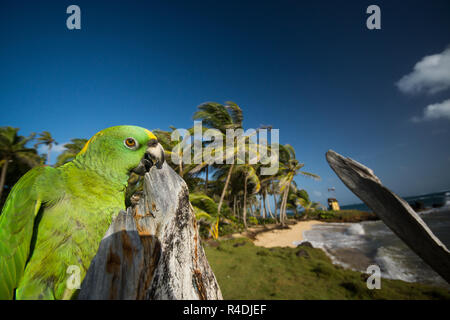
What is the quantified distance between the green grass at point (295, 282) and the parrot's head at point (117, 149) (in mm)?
4670

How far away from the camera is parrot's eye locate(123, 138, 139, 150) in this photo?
1.96m

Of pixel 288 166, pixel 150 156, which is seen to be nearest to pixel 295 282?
pixel 150 156

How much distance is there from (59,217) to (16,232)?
0.88 feet

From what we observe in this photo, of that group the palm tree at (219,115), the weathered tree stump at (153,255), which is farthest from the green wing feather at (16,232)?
the palm tree at (219,115)

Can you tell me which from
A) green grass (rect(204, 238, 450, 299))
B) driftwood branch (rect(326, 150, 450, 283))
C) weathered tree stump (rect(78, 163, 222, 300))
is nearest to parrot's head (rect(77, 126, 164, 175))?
weathered tree stump (rect(78, 163, 222, 300))

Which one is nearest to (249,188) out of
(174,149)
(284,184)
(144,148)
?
(284,184)

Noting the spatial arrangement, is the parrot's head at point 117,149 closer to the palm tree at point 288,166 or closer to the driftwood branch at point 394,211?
the driftwood branch at point 394,211

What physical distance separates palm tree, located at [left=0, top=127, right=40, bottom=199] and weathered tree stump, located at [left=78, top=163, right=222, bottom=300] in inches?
867

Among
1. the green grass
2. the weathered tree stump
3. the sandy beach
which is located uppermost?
the weathered tree stump

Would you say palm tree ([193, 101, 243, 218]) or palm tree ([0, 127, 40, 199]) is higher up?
palm tree ([193, 101, 243, 218])

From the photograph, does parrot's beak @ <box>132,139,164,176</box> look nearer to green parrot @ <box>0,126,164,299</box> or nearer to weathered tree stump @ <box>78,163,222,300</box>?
green parrot @ <box>0,126,164,299</box>

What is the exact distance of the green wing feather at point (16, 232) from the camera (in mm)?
1392
